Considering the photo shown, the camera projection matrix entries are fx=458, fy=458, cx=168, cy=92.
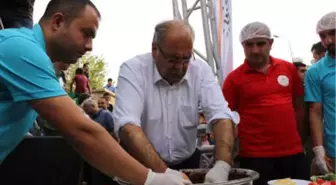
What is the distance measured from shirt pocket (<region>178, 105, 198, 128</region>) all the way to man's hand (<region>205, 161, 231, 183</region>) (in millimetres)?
315

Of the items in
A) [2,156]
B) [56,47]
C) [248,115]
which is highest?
[56,47]

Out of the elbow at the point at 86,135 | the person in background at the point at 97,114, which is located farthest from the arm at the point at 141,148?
the person in background at the point at 97,114

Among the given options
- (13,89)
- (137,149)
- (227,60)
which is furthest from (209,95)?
(227,60)

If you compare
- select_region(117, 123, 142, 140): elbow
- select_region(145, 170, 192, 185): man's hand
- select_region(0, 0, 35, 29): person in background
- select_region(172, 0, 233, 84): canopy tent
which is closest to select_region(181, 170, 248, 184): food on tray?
select_region(117, 123, 142, 140): elbow

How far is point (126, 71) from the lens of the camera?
79.7 inches

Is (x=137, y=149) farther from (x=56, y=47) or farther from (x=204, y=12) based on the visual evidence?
(x=204, y=12)

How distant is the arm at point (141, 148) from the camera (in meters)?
1.67

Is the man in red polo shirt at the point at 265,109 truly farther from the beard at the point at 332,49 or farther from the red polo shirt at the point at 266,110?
the beard at the point at 332,49

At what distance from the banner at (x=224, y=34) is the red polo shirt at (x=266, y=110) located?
200cm

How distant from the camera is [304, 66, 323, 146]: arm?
105 inches

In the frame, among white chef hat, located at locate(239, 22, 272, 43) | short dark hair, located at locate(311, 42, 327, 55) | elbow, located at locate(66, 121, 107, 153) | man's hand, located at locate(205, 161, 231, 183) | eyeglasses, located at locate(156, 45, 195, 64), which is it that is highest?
white chef hat, located at locate(239, 22, 272, 43)

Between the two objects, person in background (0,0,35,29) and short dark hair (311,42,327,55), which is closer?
person in background (0,0,35,29)

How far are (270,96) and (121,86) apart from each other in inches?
44.4

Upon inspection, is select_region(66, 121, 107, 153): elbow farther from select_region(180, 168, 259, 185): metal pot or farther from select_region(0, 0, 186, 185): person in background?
select_region(180, 168, 259, 185): metal pot
